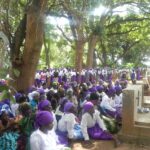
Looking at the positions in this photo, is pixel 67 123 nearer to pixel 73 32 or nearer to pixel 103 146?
pixel 103 146

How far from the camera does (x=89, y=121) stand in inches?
281

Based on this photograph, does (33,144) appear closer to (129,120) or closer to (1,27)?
(129,120)

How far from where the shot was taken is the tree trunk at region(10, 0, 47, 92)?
9062 mm

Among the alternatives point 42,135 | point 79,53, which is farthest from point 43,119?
point 79,53

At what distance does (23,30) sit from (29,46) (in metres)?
Result: 0.84

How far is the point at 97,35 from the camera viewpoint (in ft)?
76.1

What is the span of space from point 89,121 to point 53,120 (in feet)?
8.24

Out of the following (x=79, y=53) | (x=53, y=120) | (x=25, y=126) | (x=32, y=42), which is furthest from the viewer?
(x=79, y=53)

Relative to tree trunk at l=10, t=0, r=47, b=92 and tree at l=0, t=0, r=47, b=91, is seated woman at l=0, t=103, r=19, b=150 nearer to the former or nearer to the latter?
tree at l=0, t=0, r=47, b=91

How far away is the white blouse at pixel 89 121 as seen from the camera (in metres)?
6.95

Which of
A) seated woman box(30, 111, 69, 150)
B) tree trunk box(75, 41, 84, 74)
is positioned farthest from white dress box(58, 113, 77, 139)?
tree trunk box(75, 41, 84, 74)

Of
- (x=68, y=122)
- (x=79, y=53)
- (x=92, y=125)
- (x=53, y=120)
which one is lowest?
(x=92, y=125)

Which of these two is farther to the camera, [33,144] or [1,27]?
[1,27]

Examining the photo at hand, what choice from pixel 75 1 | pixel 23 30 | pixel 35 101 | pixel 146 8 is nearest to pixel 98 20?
pixel 146 8
